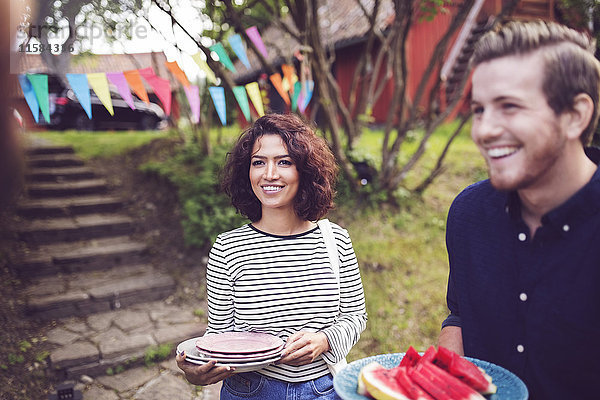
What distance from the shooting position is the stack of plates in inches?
70.7

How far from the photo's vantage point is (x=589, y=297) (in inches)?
50.4

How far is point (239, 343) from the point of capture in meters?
1.94

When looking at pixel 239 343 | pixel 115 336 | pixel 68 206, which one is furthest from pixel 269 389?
pixel 68 206

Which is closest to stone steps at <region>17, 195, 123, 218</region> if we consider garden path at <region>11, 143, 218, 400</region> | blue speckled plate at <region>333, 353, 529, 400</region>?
garden path at <region>11, 143, 218, 400</region>

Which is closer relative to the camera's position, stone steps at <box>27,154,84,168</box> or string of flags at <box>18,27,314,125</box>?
string of flags at <box>18,27,314,125</box>

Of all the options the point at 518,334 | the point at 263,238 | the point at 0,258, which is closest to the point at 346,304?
the point at 263,238

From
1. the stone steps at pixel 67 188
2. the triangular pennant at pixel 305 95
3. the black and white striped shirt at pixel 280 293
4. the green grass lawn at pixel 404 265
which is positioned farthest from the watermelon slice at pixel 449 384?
the stone steps at pixel 67 188

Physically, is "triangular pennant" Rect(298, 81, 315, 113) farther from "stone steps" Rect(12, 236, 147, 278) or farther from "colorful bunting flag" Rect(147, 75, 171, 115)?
"stone steps" Rect(12, 236, 147, 278)

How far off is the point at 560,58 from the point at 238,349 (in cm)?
141

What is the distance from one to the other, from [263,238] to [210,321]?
0.43 meters

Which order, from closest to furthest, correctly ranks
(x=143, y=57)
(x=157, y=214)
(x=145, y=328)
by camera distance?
(x=145, y=328)
(x=157, y=214)
(x=143, y=57)

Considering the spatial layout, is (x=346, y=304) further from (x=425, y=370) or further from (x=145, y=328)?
(x=145, y=328)

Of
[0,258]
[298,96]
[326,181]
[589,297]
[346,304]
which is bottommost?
[0,258]

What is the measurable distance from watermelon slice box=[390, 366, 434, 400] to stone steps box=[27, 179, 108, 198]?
723 cm
